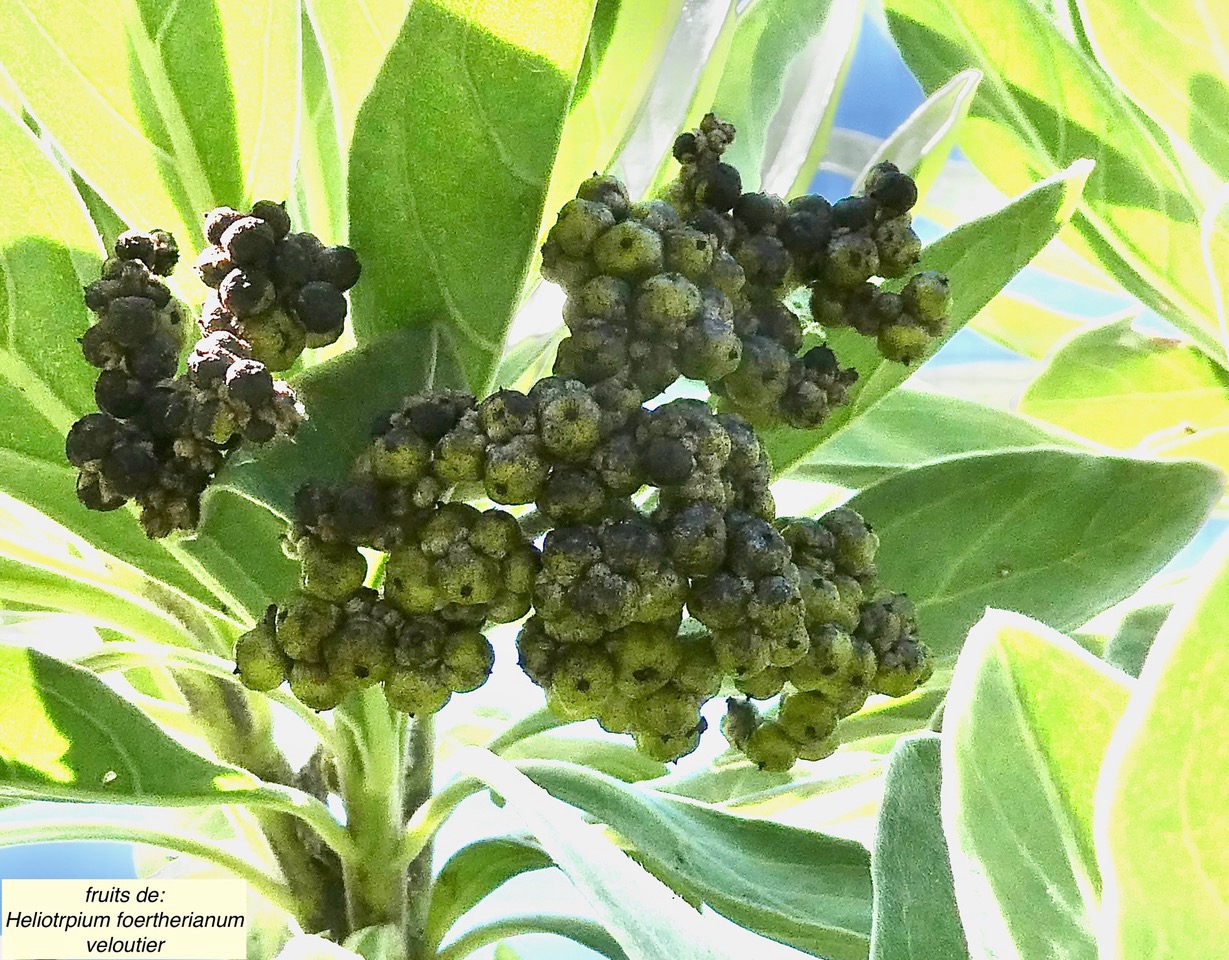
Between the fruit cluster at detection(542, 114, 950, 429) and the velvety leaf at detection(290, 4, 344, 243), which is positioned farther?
the velvety leaf at detection(290, 4, 344, 243)

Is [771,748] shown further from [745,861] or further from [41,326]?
[41,326]

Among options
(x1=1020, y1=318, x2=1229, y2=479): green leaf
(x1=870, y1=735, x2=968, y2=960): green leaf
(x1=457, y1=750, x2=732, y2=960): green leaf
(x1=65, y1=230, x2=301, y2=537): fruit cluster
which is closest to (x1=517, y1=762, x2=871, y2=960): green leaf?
(x1=870, y1=735, x2=968, y2=960): green leaf

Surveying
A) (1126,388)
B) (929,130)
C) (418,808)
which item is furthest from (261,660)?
(1126,388)

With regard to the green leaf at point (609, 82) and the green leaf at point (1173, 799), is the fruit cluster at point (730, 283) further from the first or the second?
the green leaf at point (1173, 799)

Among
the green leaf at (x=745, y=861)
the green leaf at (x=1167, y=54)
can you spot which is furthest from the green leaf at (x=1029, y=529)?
the green leaf at (x=1167, y=54)

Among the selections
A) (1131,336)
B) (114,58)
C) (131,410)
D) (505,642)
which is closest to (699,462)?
(131,410)

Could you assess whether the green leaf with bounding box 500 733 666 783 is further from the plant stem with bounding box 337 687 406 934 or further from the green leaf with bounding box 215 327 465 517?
the green leaf with bounding box 215 327 465 517

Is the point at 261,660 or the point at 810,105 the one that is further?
the point at 810,105
